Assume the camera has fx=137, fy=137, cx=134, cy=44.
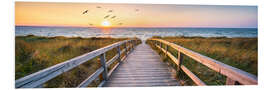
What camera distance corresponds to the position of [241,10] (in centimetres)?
303

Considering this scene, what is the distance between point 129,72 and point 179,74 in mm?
967

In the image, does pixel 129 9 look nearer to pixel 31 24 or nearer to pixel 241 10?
pixel 31 24

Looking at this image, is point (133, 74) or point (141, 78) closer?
point (141, 78)

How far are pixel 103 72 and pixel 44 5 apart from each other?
80.5 inches

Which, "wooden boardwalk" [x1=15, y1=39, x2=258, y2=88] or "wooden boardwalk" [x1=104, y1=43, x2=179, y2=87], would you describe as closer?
"wooden boardwalk" [x1=15, y1=39, x2=258, y2=88]

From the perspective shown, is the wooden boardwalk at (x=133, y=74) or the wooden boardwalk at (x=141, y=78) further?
the wooden boardwalk at (x=141, y=78)
